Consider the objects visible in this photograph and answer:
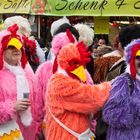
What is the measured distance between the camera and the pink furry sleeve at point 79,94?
3.26 metres

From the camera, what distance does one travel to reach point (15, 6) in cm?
794

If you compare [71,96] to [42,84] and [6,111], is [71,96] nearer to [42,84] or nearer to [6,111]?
[6,111]

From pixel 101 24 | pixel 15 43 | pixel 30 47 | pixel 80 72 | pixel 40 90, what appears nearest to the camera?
pixel 80 72

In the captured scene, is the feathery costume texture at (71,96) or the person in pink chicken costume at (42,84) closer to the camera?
the feathery costume texture at (71,96)

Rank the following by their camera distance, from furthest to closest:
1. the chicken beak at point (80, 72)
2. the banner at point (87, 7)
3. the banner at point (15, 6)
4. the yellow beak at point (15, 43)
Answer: the banner at point (15, 6) < the banner at point (87, 7) < the yellow beak at point (15, 43) < the chicken beak at point (80, 72)

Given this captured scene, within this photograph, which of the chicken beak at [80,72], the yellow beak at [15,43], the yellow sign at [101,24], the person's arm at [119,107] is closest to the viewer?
the person's arm at [119,107]

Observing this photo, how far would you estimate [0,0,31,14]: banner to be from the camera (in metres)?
7.76

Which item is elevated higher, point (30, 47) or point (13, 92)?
point (30, 47)

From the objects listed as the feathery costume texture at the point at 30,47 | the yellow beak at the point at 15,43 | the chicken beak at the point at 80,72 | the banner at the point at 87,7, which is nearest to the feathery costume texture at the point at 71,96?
the chicken beak at the point at 80,72

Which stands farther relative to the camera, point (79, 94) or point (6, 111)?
point (6, 111)

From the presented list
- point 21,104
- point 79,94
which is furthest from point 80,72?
point 21,104

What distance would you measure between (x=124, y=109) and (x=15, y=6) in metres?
5.21

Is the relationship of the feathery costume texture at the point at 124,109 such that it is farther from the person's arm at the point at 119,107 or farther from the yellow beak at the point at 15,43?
the yellow beak at the point at 15,43

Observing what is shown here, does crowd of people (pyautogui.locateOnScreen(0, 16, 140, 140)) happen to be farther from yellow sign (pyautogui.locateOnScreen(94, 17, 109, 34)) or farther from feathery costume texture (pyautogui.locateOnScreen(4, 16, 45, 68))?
yellow sign (pyautogui.locateOnScreen(94, 17, 109, 34))
